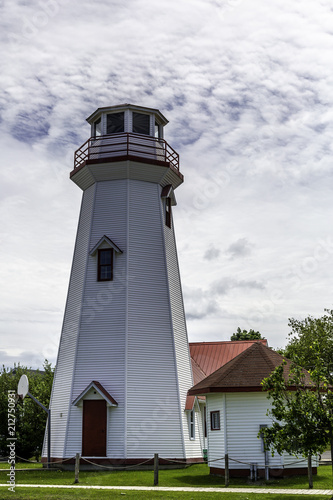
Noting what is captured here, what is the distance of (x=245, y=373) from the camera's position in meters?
21.3

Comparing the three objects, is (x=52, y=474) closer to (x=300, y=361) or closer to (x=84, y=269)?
(x=84, y=269)

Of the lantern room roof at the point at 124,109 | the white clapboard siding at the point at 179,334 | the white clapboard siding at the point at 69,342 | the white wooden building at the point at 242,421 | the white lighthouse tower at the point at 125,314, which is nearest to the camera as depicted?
the white wooden building at the point at 242,421

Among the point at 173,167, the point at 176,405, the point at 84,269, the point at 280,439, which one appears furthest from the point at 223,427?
the point at 173,167

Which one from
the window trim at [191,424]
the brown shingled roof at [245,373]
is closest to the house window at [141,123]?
the brown shingled roof at [245,373]

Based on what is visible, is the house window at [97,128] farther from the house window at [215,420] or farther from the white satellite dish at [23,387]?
the house window at [215,420]

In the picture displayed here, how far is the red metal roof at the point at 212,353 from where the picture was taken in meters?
33.1

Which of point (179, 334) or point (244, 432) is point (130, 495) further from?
point (179, 334)

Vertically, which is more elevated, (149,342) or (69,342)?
(69,342)

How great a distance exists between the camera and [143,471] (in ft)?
72.9

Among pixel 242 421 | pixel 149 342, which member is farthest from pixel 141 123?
pixel 242 421

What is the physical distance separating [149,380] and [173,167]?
10.3 m

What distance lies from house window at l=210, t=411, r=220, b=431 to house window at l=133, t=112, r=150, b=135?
13513 mm

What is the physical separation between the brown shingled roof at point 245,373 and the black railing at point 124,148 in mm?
10226

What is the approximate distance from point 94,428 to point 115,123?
1409cm
